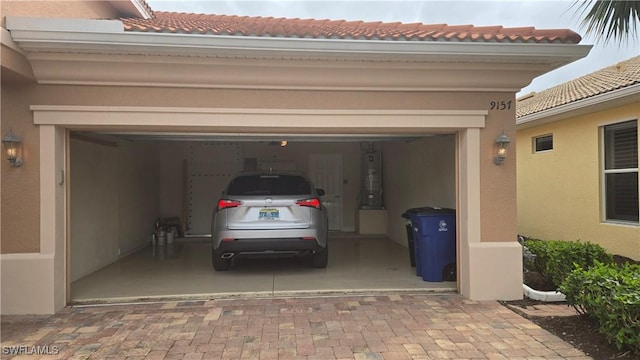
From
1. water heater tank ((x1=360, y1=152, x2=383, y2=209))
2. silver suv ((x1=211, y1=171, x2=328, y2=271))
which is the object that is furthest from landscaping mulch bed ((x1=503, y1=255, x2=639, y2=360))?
water heater tank ((x1=360, y1=152, x2=383, y2=209))

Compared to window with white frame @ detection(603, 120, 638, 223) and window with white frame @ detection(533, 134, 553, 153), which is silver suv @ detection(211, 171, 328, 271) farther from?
window with white frame @ detection(533, 134, 553, 153)

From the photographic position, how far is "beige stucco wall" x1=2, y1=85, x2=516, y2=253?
4.88m

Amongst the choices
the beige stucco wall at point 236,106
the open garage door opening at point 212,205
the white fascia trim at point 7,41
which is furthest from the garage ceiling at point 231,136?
the white fascia trim at point 7,41

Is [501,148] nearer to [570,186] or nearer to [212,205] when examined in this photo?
[570,186]

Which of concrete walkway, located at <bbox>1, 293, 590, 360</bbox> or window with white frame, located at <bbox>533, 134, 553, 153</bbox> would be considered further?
window with white frame, located at <bbox>533, 134, 553, 153</bbox>

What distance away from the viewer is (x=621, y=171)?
7.54 metres

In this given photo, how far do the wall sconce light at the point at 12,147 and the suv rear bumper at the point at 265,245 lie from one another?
9.01 feet

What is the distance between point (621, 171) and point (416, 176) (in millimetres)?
3675

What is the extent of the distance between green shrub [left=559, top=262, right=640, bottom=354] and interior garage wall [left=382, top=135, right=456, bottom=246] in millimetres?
2745

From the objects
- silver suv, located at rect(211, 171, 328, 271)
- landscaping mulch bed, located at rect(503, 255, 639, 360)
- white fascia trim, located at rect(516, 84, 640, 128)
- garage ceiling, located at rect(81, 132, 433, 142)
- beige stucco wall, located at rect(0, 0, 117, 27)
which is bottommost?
landscaping mulch bed, located at rect(503, 255, 639, 360)

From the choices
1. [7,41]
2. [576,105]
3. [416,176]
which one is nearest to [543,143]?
[576,105]

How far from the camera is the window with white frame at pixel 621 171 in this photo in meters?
7.27

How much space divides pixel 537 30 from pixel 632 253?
14.8 feet

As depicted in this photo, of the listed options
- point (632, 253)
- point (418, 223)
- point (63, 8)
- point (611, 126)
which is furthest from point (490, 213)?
point (63, 8)
